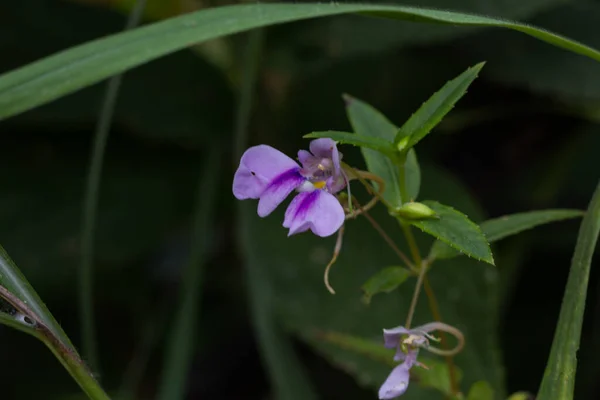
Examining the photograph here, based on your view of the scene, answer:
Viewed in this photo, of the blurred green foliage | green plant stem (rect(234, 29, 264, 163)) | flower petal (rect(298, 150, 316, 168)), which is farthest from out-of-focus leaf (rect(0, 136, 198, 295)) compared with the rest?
flower petal (rect(298, 150, 316, 168))

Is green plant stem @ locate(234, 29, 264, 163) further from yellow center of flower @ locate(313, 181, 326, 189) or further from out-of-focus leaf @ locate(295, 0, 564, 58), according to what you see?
yellow center of flower @ locate(313, 181, 326, 189)

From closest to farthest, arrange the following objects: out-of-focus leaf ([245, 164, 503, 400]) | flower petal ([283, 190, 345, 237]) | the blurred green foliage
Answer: flower petal ([283, 190, 345, 237]) → out-of-focus leaf ([245, 164, 503, 400]) → the blurred green foliage

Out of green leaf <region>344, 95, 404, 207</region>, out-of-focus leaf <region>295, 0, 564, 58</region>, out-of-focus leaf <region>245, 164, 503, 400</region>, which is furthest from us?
out-of-focus leaf <region>295, 0, 564, 58</region>

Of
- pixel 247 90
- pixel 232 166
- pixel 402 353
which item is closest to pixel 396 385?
pixel 402 353

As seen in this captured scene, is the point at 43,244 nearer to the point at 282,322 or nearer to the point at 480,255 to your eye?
the point at 282,322

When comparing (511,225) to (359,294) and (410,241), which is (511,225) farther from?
(359,294)

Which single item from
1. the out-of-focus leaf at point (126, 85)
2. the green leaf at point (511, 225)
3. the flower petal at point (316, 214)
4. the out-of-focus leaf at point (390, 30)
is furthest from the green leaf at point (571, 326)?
the out-of-focus leaf at point (126, 85)

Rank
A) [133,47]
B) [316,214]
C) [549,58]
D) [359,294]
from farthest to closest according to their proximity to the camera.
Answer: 1. [549,58]
2. [359,294]
3. [133,47]
4. [316,214]
